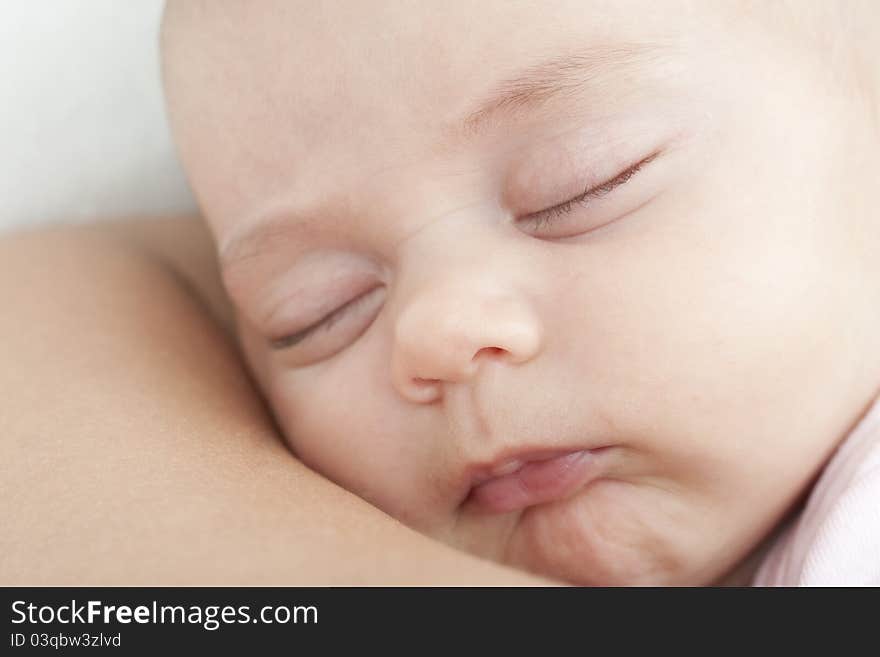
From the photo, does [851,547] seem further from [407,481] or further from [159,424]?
[159,424]

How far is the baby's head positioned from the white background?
1.73 feet

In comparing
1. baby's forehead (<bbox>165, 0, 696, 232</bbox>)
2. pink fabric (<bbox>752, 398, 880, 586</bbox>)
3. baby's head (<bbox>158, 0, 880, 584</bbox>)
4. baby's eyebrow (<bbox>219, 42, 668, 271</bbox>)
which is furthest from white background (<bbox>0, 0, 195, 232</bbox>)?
pink fabric (<bbox>752, 398, 880, 586</bbox>)

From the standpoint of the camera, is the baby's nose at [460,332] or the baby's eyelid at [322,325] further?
the baby's eyelid at [322,325]

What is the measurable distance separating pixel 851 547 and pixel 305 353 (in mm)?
581

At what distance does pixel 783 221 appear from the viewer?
36.9 inches

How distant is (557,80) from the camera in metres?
0.94

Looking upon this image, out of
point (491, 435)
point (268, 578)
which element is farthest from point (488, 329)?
point (268, 578)

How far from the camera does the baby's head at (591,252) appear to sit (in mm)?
916

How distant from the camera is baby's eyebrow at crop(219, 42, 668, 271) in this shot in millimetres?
943

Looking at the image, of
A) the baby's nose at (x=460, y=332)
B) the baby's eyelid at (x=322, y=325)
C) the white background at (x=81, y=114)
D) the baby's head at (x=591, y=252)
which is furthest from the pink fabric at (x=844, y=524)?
the white background at (x=81, y=114)

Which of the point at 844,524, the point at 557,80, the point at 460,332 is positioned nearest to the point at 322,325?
the point at 460,332

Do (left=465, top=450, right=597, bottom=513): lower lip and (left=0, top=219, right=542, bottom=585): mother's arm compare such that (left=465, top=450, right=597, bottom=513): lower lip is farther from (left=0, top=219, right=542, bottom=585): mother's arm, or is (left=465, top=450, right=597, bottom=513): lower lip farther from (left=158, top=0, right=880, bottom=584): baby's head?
(left=0, top=219, right=542, bottom=585): mother's arm

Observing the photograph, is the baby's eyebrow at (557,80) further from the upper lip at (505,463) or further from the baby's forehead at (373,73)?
the upper lip at (505,463)
